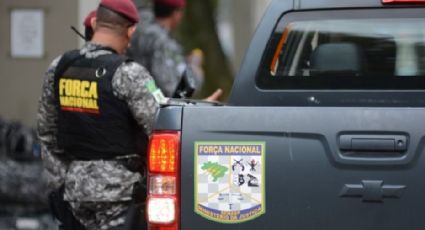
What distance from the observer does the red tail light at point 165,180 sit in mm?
4023

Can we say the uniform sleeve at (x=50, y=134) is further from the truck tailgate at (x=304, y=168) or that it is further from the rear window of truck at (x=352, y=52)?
the truck tailgate at (x=304, y=168)

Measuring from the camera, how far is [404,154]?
385cm

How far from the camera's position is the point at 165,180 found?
13.3ft

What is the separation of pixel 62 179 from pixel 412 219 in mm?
2058

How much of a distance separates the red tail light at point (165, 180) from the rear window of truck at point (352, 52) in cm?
81

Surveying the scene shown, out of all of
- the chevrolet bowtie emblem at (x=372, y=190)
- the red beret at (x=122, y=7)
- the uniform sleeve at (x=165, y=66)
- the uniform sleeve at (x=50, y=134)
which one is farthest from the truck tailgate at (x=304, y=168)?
the uniform sleeve at (x=165, y=66)

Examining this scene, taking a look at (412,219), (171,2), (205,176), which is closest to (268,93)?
(205,176)

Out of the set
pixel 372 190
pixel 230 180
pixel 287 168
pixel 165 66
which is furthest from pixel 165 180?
pixel 165 66

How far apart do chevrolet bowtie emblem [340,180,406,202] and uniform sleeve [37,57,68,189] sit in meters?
1.84

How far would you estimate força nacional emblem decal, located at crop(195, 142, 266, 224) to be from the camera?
3934 mm

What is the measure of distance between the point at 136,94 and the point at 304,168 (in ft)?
4.04

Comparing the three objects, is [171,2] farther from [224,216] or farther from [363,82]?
[224,216]

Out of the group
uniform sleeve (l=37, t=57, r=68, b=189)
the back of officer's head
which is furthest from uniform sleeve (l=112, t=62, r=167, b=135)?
uniform sleeve (l=37, t=57, r=68, b=189)

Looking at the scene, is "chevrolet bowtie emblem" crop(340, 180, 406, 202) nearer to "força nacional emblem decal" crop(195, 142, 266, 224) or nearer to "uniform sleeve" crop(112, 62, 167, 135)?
"força nacional emblem decal" crop(195, 142, 266, 224)
